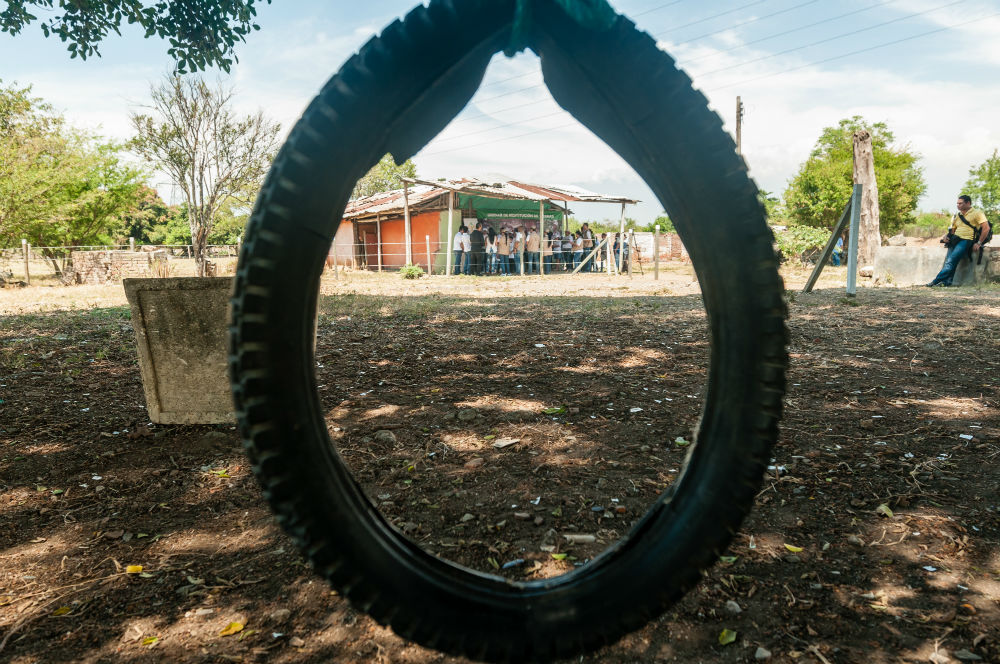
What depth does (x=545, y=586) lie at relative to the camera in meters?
1.29

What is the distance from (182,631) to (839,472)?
292 cm

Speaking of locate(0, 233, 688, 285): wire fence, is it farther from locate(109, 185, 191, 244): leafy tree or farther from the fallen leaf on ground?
locate(109, 185, 191, 244): leafy tree

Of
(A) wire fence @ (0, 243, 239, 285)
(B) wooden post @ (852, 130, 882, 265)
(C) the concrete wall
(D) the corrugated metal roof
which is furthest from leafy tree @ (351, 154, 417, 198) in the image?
(C) the concrete wall

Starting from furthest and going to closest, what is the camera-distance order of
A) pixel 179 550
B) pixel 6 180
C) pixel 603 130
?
pixel 6 180
pixel 179 550
pixel 603 130

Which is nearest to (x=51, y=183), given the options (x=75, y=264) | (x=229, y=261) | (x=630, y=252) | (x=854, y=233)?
(x=75, y=264)

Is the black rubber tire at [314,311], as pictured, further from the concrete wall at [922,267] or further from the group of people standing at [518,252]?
the group of people standing at [518,252]

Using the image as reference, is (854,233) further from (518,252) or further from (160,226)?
(160,226)

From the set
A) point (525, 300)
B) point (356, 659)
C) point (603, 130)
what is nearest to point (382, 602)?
point (356, 659)

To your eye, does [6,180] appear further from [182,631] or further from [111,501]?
[182,631]

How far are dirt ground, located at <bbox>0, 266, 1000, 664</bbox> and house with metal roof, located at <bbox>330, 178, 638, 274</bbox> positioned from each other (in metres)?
17.8

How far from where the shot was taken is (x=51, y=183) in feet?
64.6

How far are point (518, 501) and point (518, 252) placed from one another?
64.4ft

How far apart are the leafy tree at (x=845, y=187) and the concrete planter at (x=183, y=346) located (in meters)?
37.2

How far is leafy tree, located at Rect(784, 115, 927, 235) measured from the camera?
116 feet
